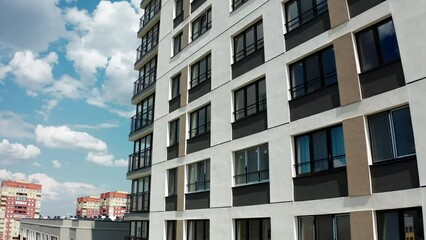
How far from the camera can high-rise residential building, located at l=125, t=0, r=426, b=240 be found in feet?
38.0

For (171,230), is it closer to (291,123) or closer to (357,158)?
(291,123)

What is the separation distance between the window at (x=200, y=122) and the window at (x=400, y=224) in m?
11.1

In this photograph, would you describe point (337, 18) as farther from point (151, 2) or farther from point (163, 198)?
point (151, 2)

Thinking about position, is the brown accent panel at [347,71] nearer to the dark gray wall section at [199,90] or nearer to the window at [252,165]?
the window at [252,165]

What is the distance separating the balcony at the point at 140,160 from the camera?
1108 inches

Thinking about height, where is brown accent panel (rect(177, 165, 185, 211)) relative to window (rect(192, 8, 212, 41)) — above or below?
below

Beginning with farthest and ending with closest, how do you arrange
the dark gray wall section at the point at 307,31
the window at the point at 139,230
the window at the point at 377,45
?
the window at the point at 139,230, the dark gray wall section at the point at 307,31, the window at the point at 377,45

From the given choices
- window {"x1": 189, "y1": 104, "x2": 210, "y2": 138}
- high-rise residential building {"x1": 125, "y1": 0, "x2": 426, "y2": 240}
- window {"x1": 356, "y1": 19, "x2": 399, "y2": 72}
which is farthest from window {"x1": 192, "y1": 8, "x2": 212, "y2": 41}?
window {"x1": 356, "y1": 19, "x2": 399, "y2": 72}

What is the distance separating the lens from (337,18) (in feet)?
46.1

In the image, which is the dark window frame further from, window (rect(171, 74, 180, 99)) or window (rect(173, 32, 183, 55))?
window (rect(173, 32, 183, 55))

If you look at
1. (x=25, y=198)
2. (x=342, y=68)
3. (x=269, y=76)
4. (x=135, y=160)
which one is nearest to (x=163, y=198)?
(x=135, y=160)

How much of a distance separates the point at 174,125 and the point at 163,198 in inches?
183

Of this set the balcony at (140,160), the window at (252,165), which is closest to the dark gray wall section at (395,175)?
the window at (252,165)

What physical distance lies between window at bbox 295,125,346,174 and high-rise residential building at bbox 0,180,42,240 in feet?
536
